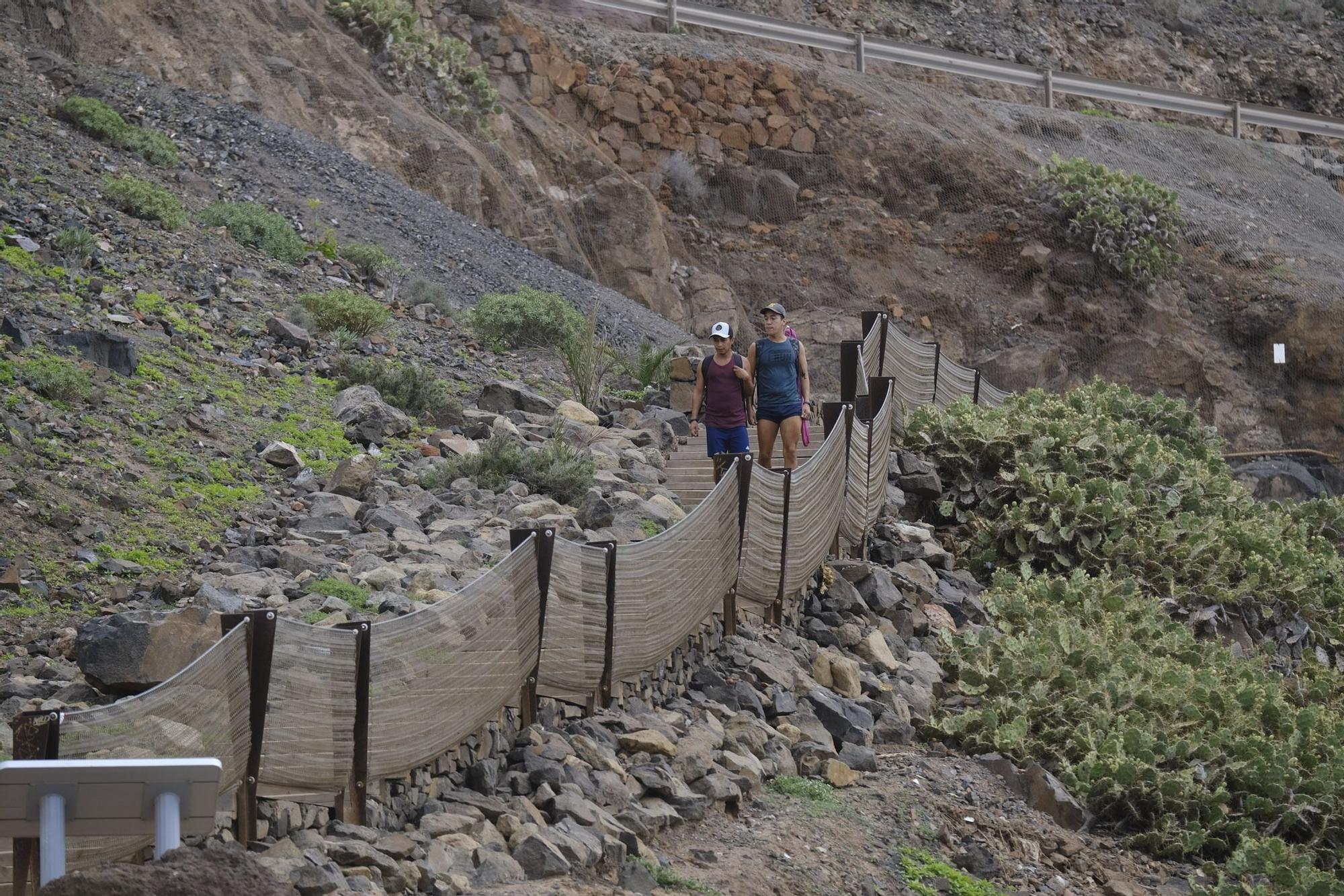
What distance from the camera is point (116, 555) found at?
27.6 ft

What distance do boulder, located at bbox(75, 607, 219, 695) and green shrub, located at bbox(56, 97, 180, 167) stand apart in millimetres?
12200

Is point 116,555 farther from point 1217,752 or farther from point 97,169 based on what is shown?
point 97,169

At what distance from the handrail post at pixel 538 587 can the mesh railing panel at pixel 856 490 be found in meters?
4.69

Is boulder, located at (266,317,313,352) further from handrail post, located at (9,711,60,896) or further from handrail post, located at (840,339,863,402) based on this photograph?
handrail post, located at (9,711,60,896)

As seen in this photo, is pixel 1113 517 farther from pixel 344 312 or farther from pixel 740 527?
pixel 344 312

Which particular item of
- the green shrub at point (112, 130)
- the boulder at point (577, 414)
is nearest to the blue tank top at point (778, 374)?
the boulder at point (577, 414)

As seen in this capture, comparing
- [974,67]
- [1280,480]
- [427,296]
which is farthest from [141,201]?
[974,67]

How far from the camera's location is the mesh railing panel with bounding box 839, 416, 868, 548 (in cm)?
1089

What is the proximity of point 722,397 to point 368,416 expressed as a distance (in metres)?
2.97

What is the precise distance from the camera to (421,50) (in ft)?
78.8

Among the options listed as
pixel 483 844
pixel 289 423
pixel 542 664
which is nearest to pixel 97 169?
pixel 289 423

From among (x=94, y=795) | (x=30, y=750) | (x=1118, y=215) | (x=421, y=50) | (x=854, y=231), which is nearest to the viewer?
(x=94, y=795)

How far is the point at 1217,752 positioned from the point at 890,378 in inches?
178

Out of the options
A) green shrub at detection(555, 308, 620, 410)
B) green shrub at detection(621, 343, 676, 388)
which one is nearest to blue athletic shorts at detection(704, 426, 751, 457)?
green shrub at detection(555, 308, 620, 410)
